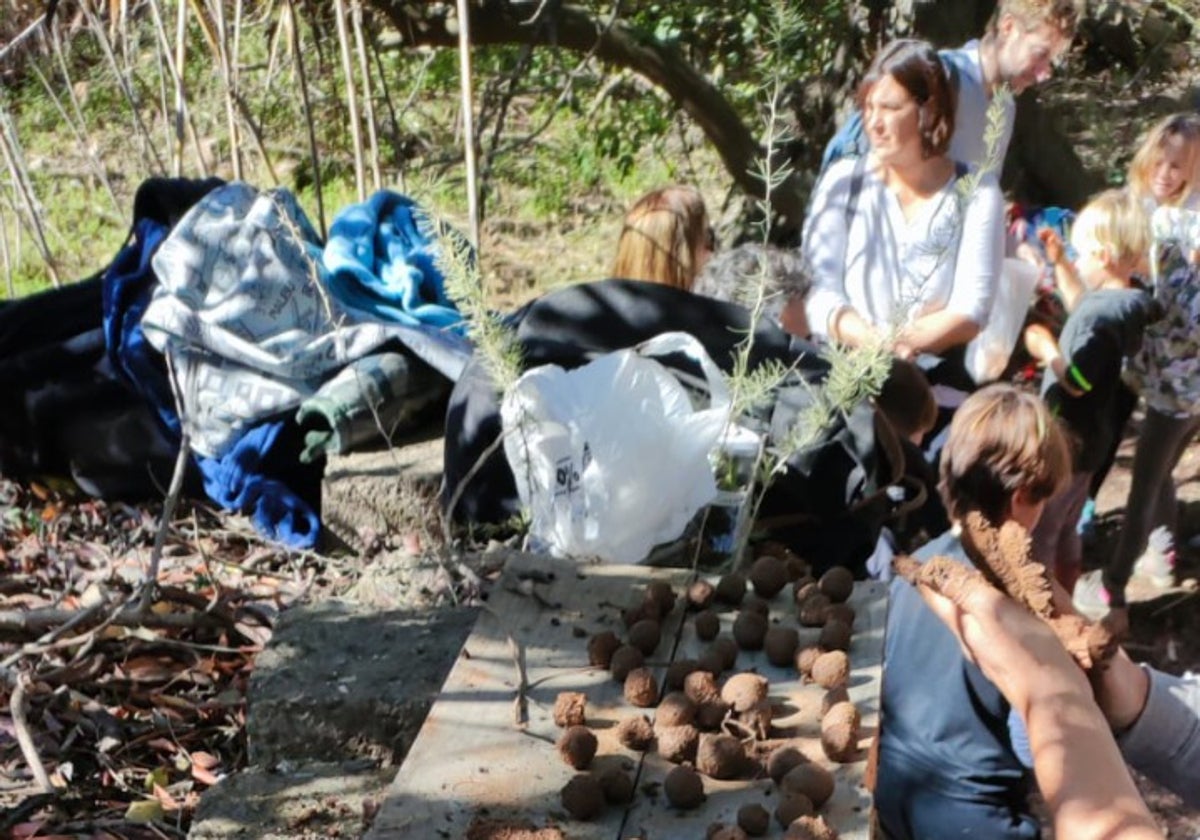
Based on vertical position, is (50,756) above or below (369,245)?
below

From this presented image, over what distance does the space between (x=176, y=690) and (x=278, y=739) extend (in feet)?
3.53

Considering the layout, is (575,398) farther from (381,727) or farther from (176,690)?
(176,690)

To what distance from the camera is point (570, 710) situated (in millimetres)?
2104

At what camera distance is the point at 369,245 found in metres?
5.05

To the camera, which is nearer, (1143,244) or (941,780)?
(941,780)

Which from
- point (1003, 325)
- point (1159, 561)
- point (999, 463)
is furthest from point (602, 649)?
point (1159, 561)

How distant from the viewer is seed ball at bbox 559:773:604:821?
75.3 inches

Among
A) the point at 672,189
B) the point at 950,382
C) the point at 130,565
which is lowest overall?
the point at 130,565

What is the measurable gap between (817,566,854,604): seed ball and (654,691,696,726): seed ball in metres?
0.41

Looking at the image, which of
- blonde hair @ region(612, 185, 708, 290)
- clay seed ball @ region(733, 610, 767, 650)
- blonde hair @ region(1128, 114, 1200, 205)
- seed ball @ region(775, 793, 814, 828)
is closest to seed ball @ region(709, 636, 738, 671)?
clay seed ball @ region(733, 610, 767, 650)

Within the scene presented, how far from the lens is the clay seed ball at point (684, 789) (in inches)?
75.9

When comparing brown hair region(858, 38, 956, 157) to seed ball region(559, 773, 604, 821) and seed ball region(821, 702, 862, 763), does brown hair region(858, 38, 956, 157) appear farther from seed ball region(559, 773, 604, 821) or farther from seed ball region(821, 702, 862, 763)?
seed ball region(559, 773, 604, 821)

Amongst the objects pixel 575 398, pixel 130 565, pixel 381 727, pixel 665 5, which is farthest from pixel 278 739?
pixel 665 5

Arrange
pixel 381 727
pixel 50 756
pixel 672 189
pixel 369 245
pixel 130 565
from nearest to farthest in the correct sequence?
1. pixel 381 727
2. pixel 50 756
3. pixel 672 189
4. pixel 130 565
5. pixel 369 245
